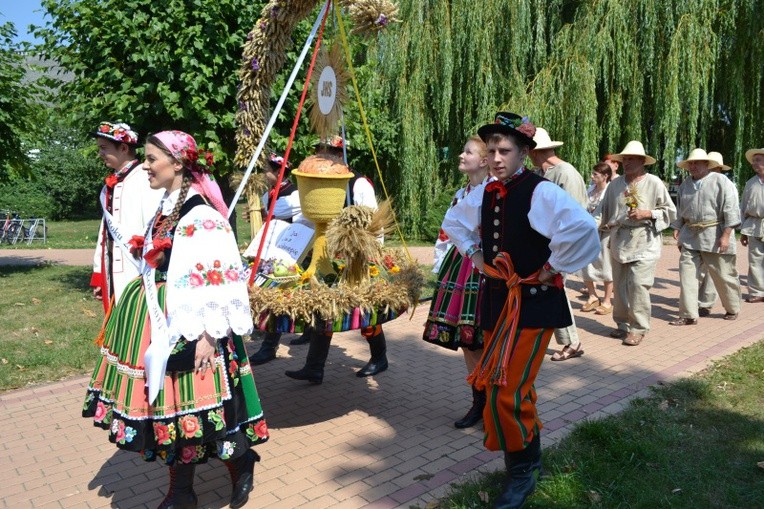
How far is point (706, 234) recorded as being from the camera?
770cm

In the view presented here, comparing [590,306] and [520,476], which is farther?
[590,306]

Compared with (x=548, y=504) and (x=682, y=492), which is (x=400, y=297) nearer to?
(x=548, y=504)

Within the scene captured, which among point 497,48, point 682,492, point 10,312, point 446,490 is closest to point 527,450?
A: point 446,490

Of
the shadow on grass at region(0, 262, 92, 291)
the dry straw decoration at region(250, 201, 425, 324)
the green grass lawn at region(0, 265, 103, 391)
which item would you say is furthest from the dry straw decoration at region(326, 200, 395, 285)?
the shadow on grass at region(0, 262, 92, 291)

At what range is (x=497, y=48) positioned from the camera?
1286cm

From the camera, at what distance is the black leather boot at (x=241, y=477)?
3.58m

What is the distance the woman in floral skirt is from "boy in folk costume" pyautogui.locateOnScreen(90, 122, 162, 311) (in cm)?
201

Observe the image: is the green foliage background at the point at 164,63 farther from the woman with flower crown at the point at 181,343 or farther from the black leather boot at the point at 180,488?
the black leather boot at the point at 180,488

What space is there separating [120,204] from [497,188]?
8.74ft

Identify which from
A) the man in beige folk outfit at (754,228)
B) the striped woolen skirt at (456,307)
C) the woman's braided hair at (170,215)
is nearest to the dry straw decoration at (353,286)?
the striped woolen skirt at (456,307)

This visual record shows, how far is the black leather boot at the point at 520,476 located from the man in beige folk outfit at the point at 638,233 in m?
3.58

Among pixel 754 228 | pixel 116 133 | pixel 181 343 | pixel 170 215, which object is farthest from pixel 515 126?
pixel 754 228

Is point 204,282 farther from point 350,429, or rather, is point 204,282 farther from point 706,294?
point 706,294

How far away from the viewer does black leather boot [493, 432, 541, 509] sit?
3.43 m
